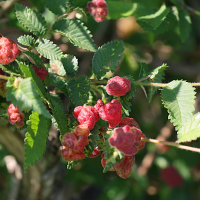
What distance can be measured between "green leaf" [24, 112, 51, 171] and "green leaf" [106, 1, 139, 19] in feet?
2.26

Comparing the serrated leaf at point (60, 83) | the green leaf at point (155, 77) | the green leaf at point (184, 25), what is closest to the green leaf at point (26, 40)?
the serrated leaf at point (60, 83)

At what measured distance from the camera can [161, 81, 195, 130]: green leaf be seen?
2.68ft

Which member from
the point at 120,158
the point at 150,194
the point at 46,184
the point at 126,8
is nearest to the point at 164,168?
the point at 150,194

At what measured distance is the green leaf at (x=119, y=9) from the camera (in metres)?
1.21

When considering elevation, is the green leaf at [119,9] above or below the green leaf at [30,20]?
below

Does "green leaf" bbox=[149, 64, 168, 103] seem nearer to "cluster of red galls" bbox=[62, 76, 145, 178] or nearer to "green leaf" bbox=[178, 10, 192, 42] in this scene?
"cluster of red galls" bbox=[62, 76, 145, 178]

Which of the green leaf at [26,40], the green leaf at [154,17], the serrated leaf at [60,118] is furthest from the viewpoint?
the green leaf at [154,17]

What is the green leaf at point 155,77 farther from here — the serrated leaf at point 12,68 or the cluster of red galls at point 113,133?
the serrated leaf at point 12,68

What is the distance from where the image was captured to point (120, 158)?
698 mm

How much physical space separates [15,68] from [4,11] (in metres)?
0.88

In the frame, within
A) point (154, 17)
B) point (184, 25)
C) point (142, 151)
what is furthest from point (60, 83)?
point (142, 151)

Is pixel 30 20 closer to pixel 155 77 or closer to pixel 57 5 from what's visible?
pixel 57 5

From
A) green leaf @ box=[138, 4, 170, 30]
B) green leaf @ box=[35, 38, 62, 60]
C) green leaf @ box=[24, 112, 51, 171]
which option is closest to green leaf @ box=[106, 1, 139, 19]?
green leaf @ box=[138, 4, 170, 30]

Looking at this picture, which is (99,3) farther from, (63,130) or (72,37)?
(63,130)
